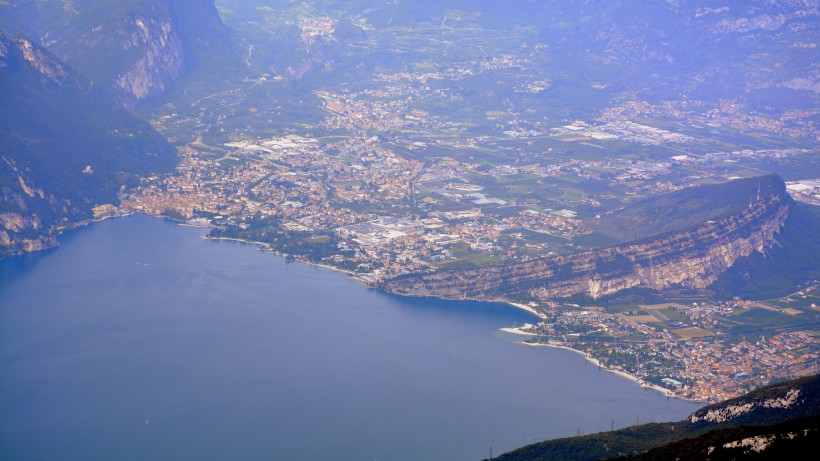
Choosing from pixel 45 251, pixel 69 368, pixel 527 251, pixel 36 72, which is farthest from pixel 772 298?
pixel 36 72

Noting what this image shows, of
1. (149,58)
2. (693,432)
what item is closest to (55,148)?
(149,58)

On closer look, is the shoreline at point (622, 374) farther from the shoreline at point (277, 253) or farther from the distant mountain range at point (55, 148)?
the distant mountain range at point (55, 148)

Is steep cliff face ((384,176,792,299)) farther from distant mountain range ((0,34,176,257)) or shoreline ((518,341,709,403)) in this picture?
distant mountain range ((0,34,176,257))

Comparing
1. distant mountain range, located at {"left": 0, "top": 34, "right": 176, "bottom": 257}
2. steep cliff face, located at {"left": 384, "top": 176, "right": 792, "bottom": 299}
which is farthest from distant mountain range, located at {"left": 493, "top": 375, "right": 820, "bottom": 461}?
distant mountain range, located at {"left": 0, "top": 34, "right": 176, "bottom": 257}

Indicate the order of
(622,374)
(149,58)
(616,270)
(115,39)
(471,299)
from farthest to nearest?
1. (149,58)
2. (115,39)
3. (616,270)
4. (471,299)
5. (622,374)

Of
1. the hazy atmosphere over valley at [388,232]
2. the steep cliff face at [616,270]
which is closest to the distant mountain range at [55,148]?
the hazy atmosphere over valley at [388,232]

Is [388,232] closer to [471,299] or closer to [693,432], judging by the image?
[471,299]

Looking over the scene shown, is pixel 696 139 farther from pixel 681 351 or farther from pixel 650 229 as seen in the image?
pixel 681 351
